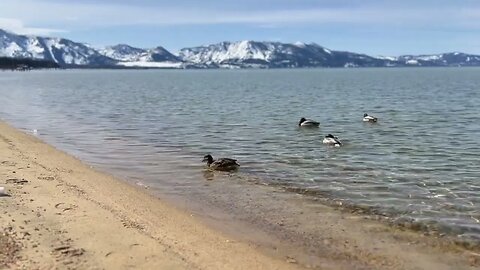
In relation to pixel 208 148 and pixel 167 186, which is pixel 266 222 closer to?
pixel 167 186

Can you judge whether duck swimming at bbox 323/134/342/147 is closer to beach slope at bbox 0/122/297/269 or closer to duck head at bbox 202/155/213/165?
duck head at bbox 202/155/213/165

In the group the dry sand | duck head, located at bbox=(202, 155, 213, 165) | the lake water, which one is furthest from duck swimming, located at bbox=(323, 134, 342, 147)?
the dry sand

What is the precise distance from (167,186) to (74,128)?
18.5 metres

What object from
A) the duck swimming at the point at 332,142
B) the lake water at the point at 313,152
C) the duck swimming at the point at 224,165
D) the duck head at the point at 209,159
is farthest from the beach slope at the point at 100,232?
the duck swimming at the point at 332,142

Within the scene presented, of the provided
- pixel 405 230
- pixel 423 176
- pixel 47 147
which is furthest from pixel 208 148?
pixel 405 230

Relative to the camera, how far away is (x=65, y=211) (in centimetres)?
1205

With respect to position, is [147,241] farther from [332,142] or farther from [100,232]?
[332,142]

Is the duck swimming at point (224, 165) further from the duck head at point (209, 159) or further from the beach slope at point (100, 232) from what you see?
the beach slope at point (100, 232)

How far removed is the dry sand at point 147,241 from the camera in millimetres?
9328

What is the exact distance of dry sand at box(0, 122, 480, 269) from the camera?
30.6ft

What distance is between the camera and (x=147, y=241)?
1029cm

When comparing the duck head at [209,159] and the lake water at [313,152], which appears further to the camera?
the duck head at [209,159]

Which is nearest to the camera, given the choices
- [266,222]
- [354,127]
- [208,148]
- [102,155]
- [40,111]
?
[266,222]

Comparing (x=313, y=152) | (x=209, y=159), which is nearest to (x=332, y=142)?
(x=313, y=152)
